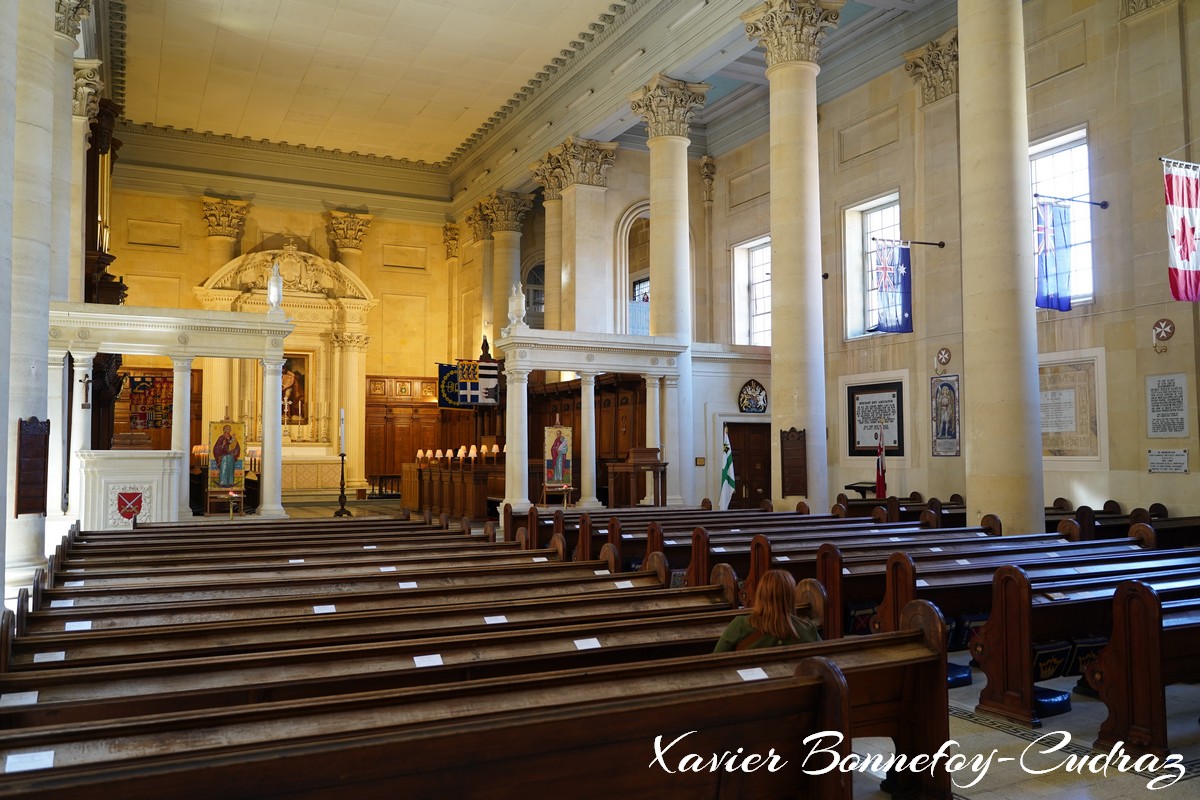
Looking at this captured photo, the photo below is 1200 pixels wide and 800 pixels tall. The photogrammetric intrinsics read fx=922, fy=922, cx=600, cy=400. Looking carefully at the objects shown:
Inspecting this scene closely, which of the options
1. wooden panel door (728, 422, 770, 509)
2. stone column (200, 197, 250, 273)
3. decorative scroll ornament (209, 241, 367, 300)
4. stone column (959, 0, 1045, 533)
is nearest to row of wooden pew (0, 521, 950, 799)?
stone column (959, 0, 1045, 533)

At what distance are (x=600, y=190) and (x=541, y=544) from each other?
12.7m

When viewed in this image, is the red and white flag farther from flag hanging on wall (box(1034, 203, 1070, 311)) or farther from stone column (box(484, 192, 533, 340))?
stone column (box(484, 192, 533, 340))

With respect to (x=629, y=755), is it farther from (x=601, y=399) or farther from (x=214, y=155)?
(x=214, y=155)

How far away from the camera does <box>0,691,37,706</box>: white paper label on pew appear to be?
340 cm

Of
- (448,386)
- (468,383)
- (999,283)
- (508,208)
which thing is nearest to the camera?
(999,283)

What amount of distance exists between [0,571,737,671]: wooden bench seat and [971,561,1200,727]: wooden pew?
5.30 feet

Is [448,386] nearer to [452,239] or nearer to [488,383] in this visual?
[488,383]

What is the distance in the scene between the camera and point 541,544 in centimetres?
1021

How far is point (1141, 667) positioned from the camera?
16.0ft

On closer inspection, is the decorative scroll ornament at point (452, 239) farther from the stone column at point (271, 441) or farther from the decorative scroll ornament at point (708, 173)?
the stone column at point (271, 441)

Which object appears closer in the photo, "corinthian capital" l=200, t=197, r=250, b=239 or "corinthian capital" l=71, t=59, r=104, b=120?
"corinthian capital" l=71, t=59, r=104, b=120

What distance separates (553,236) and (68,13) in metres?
11.4

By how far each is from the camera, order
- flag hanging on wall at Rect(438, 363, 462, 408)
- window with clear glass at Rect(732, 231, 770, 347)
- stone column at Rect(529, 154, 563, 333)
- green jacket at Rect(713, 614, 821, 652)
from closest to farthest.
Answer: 1. green jacket at Rect(713, 614, 821, 652)
2. flag hanging on wall at Rect(438, 363, 462, 408)
3. window with clear glass at Rect(732, 231, 770, 347)
4. stone column at Rect(529, 154, 563, 333)

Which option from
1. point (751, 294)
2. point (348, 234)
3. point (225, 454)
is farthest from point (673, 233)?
point (348, 234)
